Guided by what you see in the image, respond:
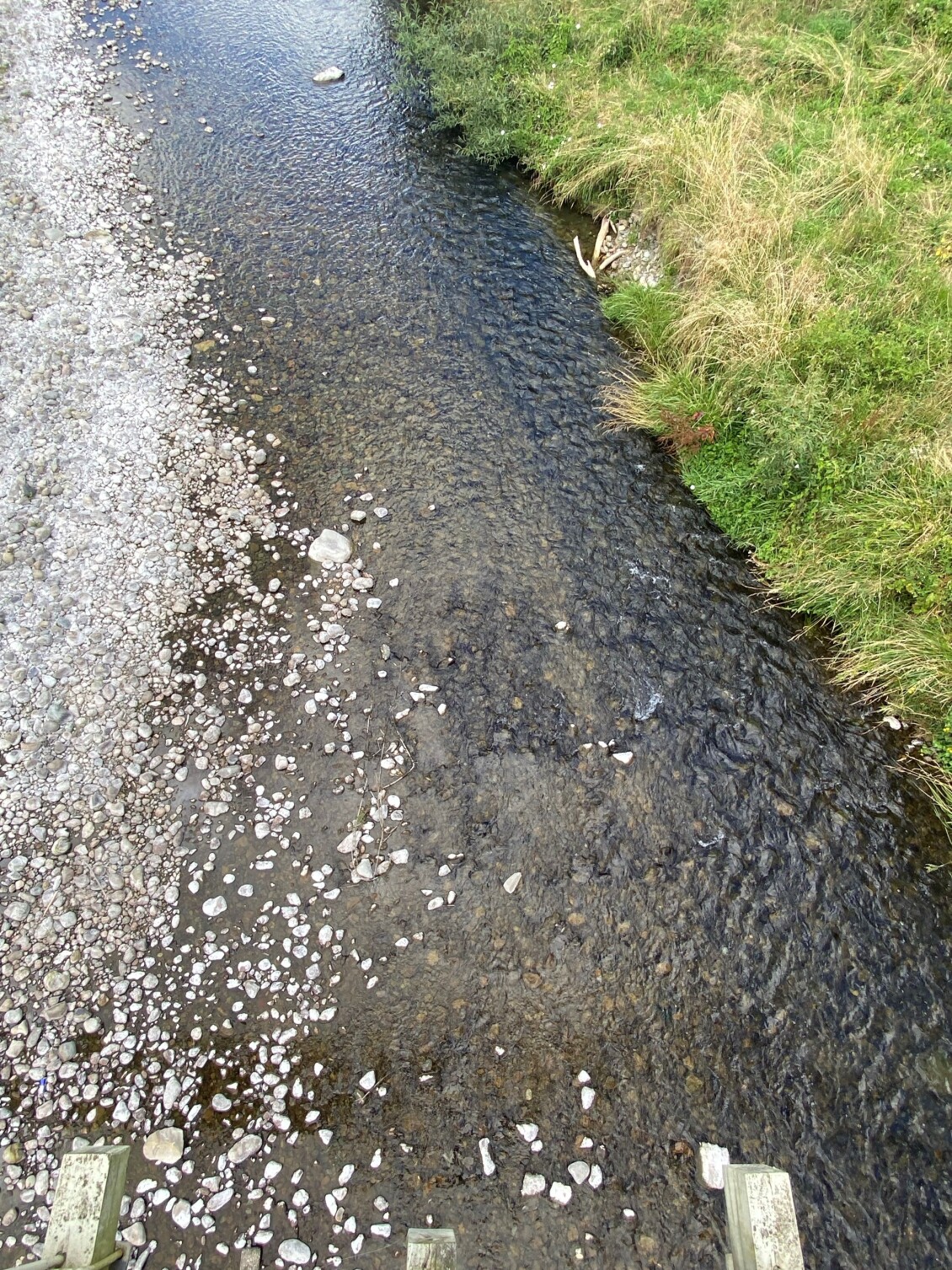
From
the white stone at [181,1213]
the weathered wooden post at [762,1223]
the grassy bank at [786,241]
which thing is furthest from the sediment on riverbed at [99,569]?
the grassy bank at [786,241]

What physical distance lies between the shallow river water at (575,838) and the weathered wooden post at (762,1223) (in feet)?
1.89

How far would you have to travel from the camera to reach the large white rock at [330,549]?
772 centimetres

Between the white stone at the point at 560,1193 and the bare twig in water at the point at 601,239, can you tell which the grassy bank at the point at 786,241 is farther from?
the white stone at the point at 560,1193

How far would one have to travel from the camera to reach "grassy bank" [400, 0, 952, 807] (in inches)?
288

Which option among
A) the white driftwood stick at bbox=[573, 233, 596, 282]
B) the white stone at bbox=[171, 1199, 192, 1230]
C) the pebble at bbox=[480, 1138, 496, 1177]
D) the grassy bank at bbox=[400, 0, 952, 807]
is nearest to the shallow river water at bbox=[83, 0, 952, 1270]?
the pebble at bbox=[480, 1138, 496, 1177]

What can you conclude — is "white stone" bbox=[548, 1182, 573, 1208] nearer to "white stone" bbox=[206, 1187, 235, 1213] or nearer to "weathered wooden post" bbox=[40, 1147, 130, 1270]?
"white stone" bbox=[206, 1187, 235, 1213]

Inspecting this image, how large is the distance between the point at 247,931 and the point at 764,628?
5656mm

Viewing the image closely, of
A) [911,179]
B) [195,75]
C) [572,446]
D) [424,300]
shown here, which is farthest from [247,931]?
[195,75]

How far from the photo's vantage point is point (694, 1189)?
4.80 meters

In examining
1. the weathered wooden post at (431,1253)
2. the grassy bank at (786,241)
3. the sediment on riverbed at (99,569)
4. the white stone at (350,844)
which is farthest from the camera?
the grassy bank at (786,241)

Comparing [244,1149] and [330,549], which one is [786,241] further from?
[244,1149]

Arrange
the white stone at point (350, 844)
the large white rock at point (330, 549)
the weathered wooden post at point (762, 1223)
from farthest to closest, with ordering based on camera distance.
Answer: the large white rock at point (330, 549) → the white stone at point (350, 844) → the weathered wooden post at point (762, 1223)

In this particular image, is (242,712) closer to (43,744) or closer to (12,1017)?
(43,744)

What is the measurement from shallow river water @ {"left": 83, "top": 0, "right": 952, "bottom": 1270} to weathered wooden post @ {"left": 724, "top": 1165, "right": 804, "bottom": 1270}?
0.58 meters
